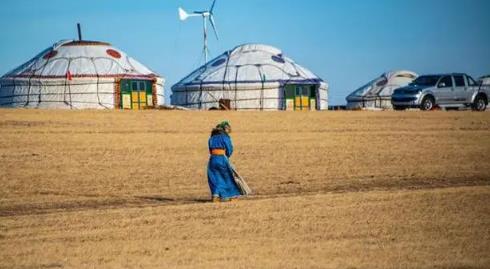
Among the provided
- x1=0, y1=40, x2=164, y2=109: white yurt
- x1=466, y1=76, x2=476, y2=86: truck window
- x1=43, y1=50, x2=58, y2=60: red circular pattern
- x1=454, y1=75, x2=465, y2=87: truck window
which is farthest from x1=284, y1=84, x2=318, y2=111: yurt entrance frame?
x1=43, y1=50, x2=58, y2=60: red circular pattern

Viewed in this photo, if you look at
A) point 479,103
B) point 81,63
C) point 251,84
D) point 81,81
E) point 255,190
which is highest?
point 81,63

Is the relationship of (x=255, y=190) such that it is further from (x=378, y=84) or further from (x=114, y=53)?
(x=378, y=84)

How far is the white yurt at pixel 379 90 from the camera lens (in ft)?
170

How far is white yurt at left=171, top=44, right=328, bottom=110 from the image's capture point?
41.7 m

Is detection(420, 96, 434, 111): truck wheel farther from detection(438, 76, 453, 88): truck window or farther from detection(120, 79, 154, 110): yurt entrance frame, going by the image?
detection(120, 79, 154, 110): yurt entrance frame

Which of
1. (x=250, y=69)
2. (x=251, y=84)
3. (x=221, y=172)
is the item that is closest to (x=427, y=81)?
(x=251, y=84)

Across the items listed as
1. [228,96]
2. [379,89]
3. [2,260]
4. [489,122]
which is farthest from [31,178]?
[379,89]

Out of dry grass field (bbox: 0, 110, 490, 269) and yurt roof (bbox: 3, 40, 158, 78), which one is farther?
yurt roof (bbox: 3, 40, 158, 78)

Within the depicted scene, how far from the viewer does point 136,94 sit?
4216 centimetres

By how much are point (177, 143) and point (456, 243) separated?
14010 mm

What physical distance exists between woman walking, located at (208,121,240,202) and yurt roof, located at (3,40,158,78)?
86.2 feet

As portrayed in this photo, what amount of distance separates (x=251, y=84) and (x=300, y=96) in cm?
305

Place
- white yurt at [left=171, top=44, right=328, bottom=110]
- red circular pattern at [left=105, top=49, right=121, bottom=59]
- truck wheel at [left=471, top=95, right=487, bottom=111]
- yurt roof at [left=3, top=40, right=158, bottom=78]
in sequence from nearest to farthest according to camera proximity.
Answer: truck wheel at [left=471, top=95, right=487, bottom=111]
yurt roof at [left=3, top=40, right=158, bottom=78]
white yurt at [left=171, top=44, right=328, bottom=110]
red circular pattern at [left=105, top=49, right=121, bottom=59]

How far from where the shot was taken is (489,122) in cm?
3100
